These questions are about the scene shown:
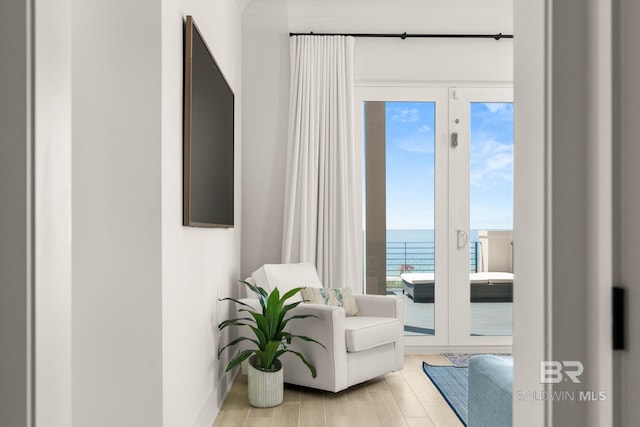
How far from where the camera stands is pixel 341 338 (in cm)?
334

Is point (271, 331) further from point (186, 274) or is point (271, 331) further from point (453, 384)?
point (453, 384)

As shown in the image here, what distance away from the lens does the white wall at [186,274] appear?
2.13m

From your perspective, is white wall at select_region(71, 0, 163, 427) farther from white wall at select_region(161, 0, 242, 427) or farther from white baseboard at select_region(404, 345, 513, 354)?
white baseboard at select_region(404, 345, 513, 354)

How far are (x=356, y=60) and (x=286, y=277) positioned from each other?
79.2 inches

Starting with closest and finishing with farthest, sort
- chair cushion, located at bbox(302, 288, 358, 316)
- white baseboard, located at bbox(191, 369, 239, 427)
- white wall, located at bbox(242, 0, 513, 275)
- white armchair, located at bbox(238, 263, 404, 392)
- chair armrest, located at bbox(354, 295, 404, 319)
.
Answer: white baseboard, located at bbox(191, 369, 239, 427) → white armchair, located at bbox(238, 263, 404, 392) → chair cushion, located at bbox(302, 288, 358, 316) → chair armrest, located at bbox(354, 295, 404, 319) → white wall, located at bbox(242, 0, 513, 275)

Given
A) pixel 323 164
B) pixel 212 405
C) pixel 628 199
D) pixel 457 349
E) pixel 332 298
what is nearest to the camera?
pixel 628 199

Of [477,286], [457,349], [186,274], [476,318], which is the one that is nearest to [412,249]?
[477,286]

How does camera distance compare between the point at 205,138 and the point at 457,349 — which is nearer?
the point at 205,138

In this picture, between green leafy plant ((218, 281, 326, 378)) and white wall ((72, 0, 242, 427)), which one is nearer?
white wall ((72, 0, 242, 427))

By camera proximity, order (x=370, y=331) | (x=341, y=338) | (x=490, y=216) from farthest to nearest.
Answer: (x=490, y=216), (x=370, y=331), (x=341, y=338)

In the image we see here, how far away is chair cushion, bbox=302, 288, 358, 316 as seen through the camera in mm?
3717

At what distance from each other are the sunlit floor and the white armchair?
32.7 inches

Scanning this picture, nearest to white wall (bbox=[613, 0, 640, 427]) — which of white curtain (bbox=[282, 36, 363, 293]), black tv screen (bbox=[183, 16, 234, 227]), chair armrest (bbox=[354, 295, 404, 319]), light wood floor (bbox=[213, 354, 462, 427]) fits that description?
A: black tv screen (bbox=[183, 16, 234, 227])

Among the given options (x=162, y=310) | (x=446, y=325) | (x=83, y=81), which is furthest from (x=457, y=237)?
(x=83, y=81)
